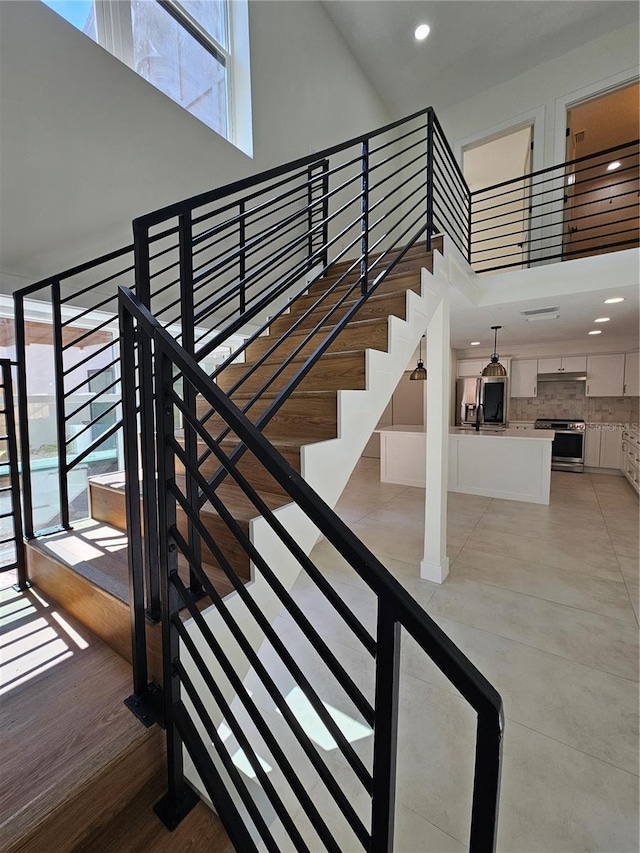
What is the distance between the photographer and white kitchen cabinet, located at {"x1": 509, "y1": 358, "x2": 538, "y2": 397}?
724 cm

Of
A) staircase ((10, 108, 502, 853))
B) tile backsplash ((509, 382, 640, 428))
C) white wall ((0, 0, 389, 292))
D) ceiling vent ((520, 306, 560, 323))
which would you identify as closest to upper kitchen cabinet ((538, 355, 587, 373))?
tile backsplash ((509, 382, 640, 428))

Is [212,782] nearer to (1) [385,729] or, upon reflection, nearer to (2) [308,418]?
(1) [385,729]

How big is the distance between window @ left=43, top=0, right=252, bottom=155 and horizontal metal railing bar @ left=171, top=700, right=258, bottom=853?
10.7ft

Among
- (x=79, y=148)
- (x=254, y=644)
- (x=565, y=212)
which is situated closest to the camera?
(x=254, y=644)

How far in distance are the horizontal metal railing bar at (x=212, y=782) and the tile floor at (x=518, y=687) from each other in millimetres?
683

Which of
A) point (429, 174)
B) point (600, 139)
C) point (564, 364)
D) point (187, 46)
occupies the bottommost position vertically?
point (564, 364)

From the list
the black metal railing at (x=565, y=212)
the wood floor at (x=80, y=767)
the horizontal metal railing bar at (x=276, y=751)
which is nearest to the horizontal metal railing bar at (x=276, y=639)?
the horizontal metal railing bar at (x=276, y=751)

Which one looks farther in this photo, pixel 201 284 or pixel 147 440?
pixel 201 284

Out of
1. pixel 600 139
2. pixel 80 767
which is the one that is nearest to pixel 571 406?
pixel 600 139

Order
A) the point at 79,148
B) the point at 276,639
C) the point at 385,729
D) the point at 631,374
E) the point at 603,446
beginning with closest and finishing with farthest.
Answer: the point at 385,729, the point at 276,639, the point at 79,148, the point at 631,374, the point at 603,446

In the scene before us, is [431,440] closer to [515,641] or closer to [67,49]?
[515,641]

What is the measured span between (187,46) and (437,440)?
11.5 ft

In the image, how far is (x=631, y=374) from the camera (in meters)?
6.36

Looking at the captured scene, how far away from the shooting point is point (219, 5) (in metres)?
3.03
